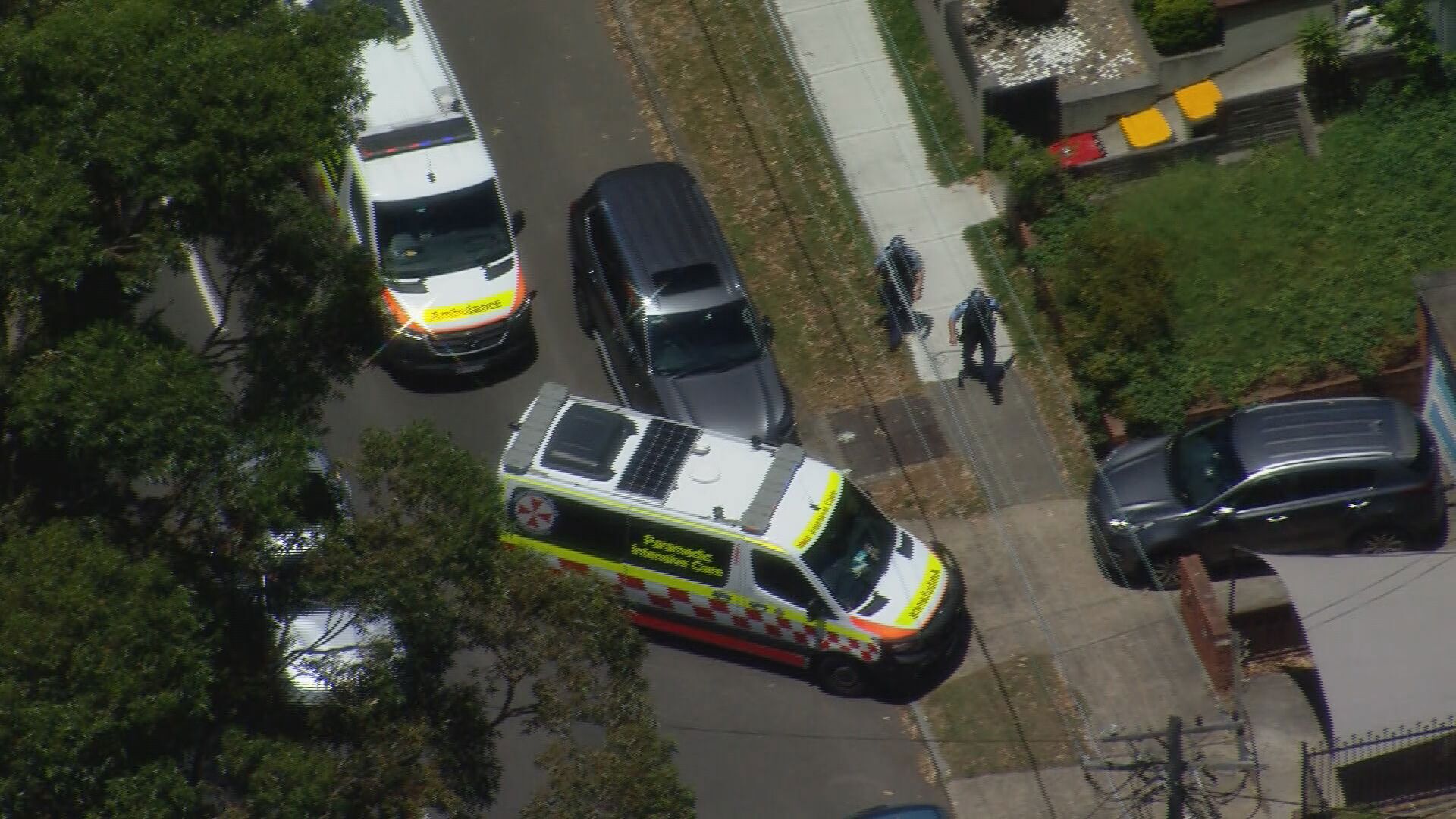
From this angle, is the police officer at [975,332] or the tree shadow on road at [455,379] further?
the tree shadow on road at [455,379]

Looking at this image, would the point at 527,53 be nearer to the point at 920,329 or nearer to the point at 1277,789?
the point at 920,329

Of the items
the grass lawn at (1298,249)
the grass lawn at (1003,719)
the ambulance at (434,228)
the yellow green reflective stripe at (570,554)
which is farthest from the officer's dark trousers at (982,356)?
the yellow green reflective stripe at (570,554)

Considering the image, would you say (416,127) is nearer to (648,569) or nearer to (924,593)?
(648,569)

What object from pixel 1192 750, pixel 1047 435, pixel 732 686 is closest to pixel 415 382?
pixel 732 686

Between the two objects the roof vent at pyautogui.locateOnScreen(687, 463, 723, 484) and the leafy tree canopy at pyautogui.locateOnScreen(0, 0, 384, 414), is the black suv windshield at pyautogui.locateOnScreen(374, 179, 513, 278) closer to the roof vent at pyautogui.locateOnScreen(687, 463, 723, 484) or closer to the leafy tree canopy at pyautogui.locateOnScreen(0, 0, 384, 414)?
the roof vent at pyautogui.locateOnScreen(687, 463, 723, 484)

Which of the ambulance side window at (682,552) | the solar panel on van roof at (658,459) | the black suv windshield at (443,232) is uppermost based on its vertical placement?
the black suv windshield at (443,232)

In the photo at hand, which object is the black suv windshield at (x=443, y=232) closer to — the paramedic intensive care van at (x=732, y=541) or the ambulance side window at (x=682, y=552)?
the paramedic intensive care van at (x=732, y=541)
